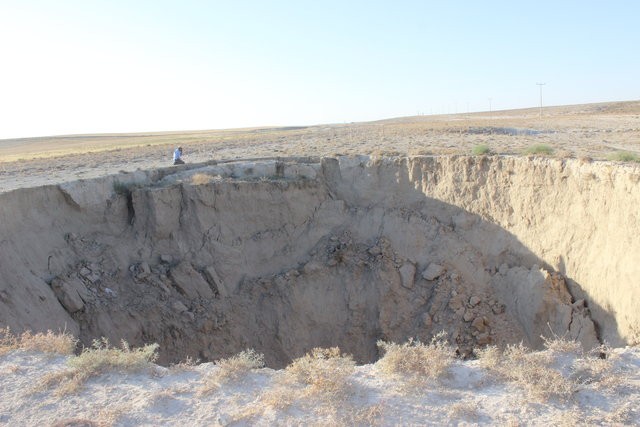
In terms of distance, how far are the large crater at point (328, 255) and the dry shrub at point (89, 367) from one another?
422cm

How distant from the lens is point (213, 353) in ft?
33.6

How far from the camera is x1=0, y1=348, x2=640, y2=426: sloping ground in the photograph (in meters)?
4.20

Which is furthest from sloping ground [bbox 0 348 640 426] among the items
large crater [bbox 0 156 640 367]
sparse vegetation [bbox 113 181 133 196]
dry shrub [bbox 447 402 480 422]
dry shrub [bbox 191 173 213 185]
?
dry shrub [bbox 191 173 213 185]

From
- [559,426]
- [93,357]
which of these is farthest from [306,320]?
[559,426]

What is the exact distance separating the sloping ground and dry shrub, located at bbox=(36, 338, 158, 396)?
0.07 m

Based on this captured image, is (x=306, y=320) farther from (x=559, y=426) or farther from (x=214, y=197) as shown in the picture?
(x=559, y=426)

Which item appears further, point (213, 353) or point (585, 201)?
point (213, 353)

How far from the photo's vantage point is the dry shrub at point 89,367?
15.4ft

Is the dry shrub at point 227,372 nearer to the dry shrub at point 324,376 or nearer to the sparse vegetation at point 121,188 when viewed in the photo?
the dry shrub at point 324,376

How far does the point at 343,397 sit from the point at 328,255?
7414 millimetres

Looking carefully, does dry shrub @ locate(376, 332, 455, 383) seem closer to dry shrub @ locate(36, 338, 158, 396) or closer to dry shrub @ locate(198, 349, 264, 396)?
dry shrub @ locate(198, 349, 264, 396)

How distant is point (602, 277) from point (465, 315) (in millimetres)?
2541

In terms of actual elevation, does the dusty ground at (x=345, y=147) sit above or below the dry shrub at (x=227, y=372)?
above

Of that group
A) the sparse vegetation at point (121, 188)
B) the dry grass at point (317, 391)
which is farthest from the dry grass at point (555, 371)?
the sparse vegetation at point (121, 188)
